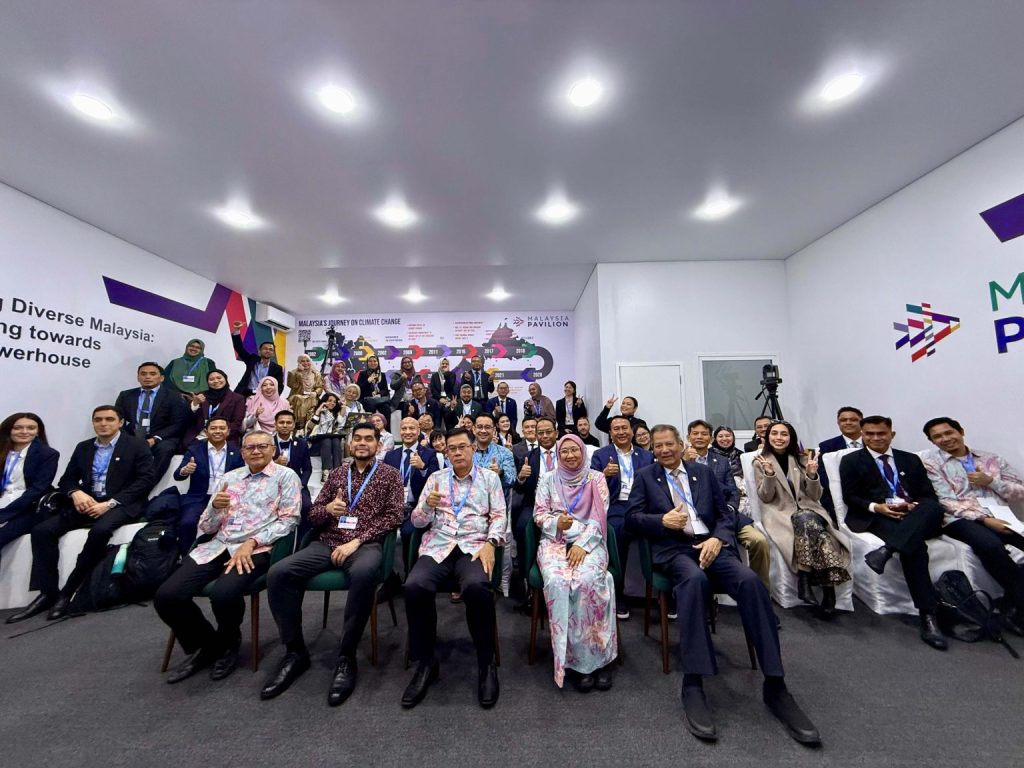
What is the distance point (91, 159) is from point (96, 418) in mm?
2425

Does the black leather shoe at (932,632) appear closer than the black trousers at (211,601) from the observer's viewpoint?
No

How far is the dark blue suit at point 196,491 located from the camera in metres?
3.24

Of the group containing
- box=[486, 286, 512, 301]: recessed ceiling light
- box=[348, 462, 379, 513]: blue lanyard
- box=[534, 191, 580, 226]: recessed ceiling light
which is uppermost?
box=[534, 191, 580, 226]: recessed ceiling light

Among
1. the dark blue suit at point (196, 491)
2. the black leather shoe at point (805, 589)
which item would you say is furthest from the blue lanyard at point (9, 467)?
the black leather shoe at point (805, 589)

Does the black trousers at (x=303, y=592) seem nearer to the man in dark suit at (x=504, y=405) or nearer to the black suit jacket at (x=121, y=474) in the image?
the black suit jacket at (x=121, y=474)

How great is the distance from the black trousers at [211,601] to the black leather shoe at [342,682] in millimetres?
645

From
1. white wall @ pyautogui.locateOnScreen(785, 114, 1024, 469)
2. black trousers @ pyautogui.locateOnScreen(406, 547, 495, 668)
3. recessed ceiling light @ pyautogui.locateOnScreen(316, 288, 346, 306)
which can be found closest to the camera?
black trousers @ pyautogui.locateOnScreen(406, 547, 495, 668)

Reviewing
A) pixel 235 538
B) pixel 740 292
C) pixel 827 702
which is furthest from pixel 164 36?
pixel 740 292

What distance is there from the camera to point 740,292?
6.11 metres

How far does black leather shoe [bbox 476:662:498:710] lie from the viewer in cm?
189

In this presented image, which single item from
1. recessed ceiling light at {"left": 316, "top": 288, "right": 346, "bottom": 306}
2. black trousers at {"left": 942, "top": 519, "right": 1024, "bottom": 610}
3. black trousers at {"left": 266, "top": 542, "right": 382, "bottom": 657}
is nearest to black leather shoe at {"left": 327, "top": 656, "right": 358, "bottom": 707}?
black trousers at {"left": 266, "top": 542, "right": 382, "bottom": 657}

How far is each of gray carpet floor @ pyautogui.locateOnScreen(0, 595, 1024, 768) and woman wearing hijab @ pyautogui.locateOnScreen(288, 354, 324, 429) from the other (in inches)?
128

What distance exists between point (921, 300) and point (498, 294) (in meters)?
5.69

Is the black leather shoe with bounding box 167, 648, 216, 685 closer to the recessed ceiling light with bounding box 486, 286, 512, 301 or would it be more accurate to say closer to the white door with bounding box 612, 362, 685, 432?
the white door with bounding box 612, 362, 685, 432
